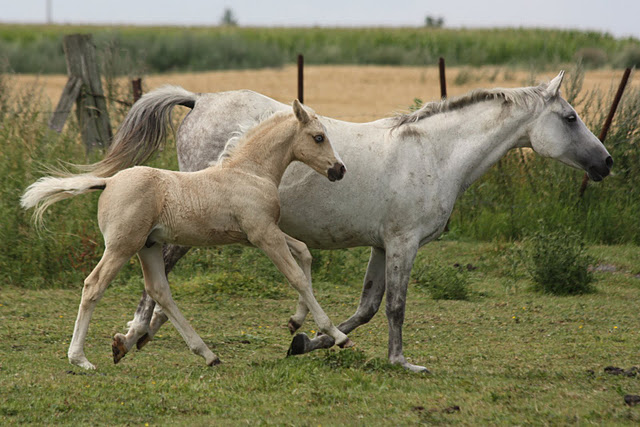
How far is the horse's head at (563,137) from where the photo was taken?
6.40 metres

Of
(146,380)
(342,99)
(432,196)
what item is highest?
(432,196)

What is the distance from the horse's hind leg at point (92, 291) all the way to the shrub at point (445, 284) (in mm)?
4407

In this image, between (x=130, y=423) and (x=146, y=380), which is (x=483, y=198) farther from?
(x=130, y=423)

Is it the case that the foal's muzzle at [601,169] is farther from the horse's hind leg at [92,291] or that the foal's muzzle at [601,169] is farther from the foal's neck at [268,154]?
the horse's hind leg at [92,291]

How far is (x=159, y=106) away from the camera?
269 inches

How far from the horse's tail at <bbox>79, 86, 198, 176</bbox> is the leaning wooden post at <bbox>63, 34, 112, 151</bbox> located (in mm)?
4125

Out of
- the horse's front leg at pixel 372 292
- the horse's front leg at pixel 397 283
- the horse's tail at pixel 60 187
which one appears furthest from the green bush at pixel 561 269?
the horse's tail at pixel 60 187

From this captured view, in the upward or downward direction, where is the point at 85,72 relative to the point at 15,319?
upward

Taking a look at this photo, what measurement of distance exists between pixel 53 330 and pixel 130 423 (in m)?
2.76

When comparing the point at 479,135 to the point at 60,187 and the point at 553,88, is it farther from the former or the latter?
the point at 60,187

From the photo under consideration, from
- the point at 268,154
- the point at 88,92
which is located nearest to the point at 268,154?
the point at 268,154

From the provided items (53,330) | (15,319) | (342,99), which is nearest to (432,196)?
(53,330)

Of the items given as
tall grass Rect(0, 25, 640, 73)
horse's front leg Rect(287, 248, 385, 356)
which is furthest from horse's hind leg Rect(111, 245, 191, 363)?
tall grass Rect(0, 25, 640, 73)

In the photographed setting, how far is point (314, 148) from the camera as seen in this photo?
587 centimetres
